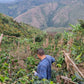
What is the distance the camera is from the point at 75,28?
649 centimetres

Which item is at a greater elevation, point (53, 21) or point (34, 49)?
point (53, 21)

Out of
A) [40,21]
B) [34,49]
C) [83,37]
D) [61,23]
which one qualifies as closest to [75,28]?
[83,37]

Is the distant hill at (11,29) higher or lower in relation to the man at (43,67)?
higher

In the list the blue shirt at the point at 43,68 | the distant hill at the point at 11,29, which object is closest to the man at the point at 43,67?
Answer: the blue shirt at the point at 43,68

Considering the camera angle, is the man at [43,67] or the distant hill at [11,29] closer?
the man at [43,67]

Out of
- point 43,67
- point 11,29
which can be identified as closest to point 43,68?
point 43,67

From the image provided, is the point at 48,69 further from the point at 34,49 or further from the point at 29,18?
the point at 29,18

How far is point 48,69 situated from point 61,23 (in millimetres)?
171389

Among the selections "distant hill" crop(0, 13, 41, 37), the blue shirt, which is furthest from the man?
"distant hill" crop(0, 13, 41, 37)

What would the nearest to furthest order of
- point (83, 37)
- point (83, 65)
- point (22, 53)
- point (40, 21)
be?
1. point (83, 65)
2. point (83, 37)
3. point (22, 53)
4. point (40, 21)

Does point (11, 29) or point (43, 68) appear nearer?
point (43, 68)

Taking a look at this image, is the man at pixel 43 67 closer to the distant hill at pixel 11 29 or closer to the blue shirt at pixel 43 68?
the blue shirt at pixel 43 68

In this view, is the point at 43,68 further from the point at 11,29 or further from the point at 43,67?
the point at 11,29

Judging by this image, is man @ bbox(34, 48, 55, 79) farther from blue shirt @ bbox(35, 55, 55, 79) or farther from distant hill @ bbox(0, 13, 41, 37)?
distant hill @ bbox(0, 13, 41, 37)
